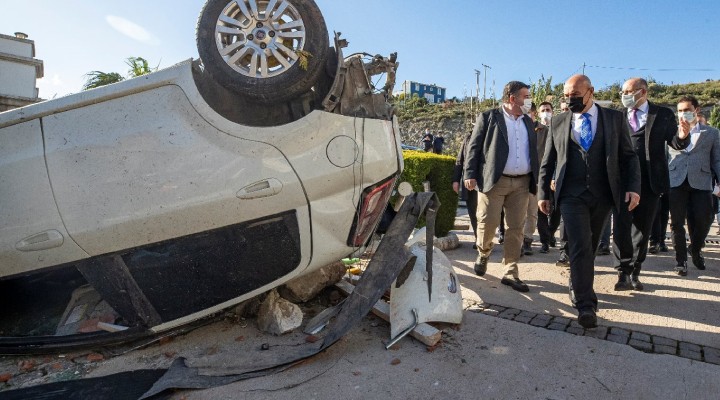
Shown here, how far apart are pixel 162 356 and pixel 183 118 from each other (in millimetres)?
1597

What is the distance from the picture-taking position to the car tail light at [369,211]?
2.95 m

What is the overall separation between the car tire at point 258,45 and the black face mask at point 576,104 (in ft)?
6.71

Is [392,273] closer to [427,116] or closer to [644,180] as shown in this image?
[644,180]

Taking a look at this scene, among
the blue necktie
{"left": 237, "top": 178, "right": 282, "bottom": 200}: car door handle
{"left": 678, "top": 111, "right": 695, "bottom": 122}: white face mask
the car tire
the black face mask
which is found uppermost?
the car tire

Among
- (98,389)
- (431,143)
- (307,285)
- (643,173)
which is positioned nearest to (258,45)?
(307,285)

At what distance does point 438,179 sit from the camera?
6.41m

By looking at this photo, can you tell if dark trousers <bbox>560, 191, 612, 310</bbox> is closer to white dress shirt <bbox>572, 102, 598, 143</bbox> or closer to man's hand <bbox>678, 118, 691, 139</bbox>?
white dress shirt <bbox>572, 102, 598, 143</bbox>

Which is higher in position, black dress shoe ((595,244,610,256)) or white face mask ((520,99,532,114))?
white face mask ((520,99,532,114))

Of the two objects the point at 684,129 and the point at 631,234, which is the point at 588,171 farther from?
the point at 684,129

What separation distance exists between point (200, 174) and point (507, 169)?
2.89 m

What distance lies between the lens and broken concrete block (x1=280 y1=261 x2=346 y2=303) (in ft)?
11.3

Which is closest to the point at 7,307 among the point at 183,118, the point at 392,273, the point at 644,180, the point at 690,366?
the point at 183,118

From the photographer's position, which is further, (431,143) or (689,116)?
(431,143)

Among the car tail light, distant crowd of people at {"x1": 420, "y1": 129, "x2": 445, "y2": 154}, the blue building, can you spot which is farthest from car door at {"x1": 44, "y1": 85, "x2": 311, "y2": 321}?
the blue building
